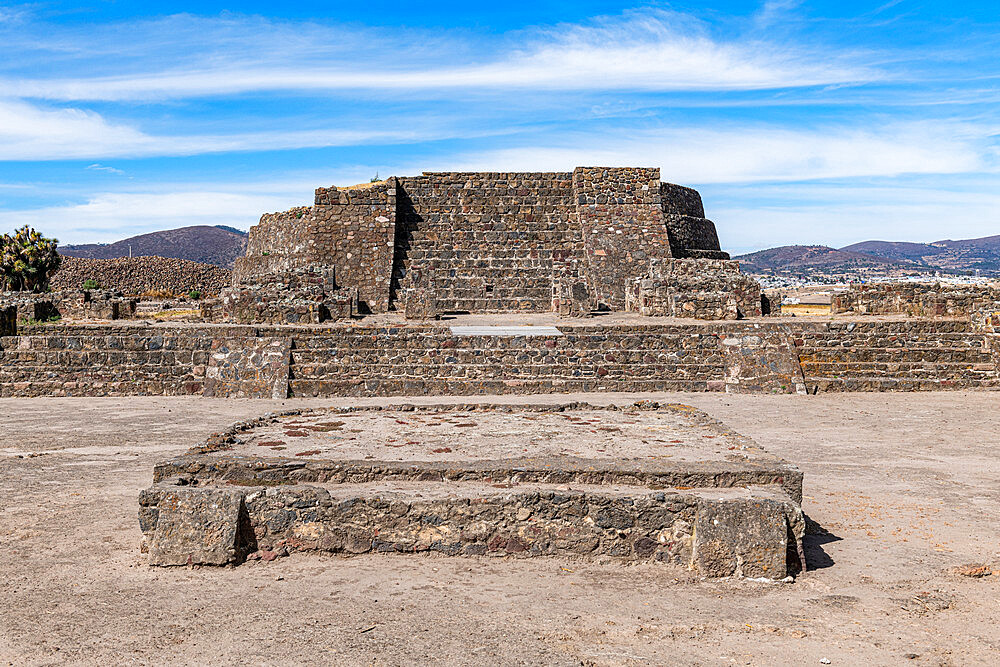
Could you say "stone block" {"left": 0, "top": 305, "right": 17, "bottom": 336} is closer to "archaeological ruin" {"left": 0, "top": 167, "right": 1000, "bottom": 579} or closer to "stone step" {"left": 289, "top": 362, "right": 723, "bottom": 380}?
"archaeological ruin" {"left": 0, "top": 167, "right": 1000, "bottom": 579}

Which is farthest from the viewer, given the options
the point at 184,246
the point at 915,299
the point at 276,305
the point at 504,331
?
the point at 184,246

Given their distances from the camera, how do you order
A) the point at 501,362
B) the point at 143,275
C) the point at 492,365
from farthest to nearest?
the point at 143,275
the point at 501,362
the point at 492,365

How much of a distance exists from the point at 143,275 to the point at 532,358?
3653 centimetres

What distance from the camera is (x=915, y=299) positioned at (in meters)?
17.5

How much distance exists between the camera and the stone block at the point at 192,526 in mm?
4715

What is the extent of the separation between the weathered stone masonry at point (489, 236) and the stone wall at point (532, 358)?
7.59 m

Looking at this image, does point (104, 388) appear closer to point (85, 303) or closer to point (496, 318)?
point (496, 318)

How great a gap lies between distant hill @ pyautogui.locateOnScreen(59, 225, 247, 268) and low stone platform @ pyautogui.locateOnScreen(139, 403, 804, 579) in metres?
109

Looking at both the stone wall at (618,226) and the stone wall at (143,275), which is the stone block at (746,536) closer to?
the stone wall at (618,226)

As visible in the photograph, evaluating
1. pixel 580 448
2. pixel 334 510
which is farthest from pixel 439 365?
pixel 334 510

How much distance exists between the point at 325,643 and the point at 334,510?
45.7 inches

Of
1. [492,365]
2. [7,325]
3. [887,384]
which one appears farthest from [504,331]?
[7,325]

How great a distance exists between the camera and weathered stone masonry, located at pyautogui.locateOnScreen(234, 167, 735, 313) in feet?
68.7

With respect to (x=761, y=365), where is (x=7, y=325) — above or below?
above
